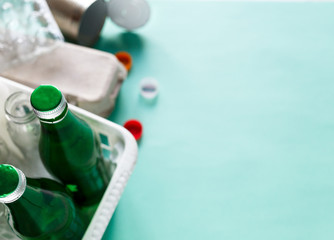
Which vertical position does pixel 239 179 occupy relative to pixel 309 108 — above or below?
below

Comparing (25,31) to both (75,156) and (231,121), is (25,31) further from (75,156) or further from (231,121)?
(231,121)

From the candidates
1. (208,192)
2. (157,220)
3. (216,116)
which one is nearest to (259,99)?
(216,116)

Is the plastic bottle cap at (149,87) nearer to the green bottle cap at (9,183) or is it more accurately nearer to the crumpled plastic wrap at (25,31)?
the crumpled plastic wrap at (25,31)

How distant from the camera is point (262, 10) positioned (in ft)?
3.05

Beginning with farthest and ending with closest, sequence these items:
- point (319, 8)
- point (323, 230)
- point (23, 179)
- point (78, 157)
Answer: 1. point (319, 8)
2. point (323, 230)
3. point (78, 157)
4. point (23, 179)

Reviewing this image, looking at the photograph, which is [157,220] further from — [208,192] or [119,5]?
[119,5]

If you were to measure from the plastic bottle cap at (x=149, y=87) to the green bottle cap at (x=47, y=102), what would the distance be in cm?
42

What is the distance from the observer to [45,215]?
459mm

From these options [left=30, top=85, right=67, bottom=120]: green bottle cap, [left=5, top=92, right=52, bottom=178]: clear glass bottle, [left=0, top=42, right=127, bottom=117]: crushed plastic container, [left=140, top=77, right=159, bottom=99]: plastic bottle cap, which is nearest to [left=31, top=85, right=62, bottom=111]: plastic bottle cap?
[left=30, top=85, right=67, bottom=120]: green bottle cap

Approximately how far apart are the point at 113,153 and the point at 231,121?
326mm

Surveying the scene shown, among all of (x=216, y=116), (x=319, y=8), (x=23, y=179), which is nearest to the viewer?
(x=23, y=179)

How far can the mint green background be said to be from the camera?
67cm

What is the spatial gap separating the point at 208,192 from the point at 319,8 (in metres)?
0.57

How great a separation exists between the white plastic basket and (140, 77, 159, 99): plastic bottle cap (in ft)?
0.93
